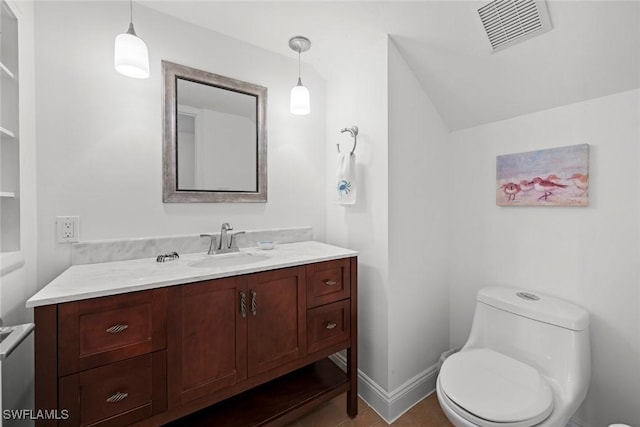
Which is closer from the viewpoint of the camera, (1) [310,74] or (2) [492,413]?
(2) [492,413]

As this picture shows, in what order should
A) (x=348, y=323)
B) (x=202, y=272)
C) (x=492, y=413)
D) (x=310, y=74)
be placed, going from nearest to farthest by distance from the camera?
(x=492, y=413) → (x=202, y=272) → (x=348, y=323) → (x=310, y=74)

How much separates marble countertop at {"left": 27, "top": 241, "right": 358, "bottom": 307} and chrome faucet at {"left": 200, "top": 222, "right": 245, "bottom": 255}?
50mm

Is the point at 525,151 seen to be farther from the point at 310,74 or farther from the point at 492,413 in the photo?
the point at 310,74

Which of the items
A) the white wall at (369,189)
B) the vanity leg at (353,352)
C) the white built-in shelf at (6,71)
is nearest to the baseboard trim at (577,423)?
the white wall at (369,189)

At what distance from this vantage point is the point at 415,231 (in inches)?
67.9

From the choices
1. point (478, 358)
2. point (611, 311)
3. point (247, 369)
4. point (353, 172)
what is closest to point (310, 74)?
point (353, 172)

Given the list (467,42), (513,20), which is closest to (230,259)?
(467,42)

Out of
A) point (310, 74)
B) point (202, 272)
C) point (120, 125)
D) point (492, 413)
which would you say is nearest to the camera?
point (492, 413)

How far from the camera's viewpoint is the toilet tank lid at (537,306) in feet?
4.13

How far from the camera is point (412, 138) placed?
1704mm

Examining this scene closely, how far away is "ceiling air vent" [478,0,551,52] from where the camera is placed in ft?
3.94

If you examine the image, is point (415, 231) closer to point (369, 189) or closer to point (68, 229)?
point (369, 189)

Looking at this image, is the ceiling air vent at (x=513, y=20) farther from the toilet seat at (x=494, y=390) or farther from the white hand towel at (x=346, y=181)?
the toilet seat at (x=494, y=390)

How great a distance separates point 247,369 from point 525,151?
188cm
